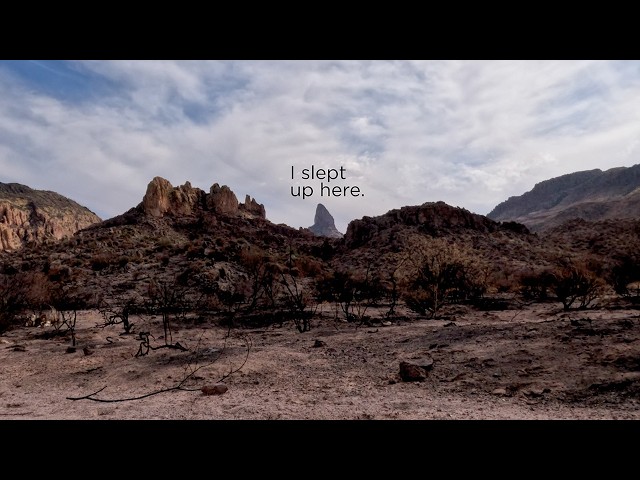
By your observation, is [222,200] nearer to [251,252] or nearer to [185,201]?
[185,201]

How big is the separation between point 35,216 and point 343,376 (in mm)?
103524

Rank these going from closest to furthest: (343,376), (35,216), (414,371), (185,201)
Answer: (414,371) < (343,376) < (185,201) < (35,216)

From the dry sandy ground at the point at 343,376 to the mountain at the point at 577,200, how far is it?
8417cm

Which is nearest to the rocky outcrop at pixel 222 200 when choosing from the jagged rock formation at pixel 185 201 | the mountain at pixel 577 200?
the jagged rock formation at pixel 185 201

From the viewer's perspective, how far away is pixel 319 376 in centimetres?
582

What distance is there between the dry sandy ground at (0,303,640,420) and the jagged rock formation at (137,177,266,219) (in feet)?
128

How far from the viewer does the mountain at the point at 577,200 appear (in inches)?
3501

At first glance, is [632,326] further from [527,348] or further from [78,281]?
[78,281]

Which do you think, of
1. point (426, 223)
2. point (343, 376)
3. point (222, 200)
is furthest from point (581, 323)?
point (222, 200)

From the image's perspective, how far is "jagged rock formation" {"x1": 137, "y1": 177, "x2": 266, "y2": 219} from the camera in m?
→ 45.6

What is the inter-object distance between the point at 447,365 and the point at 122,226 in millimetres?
37865

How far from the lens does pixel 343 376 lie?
5.79 meters
